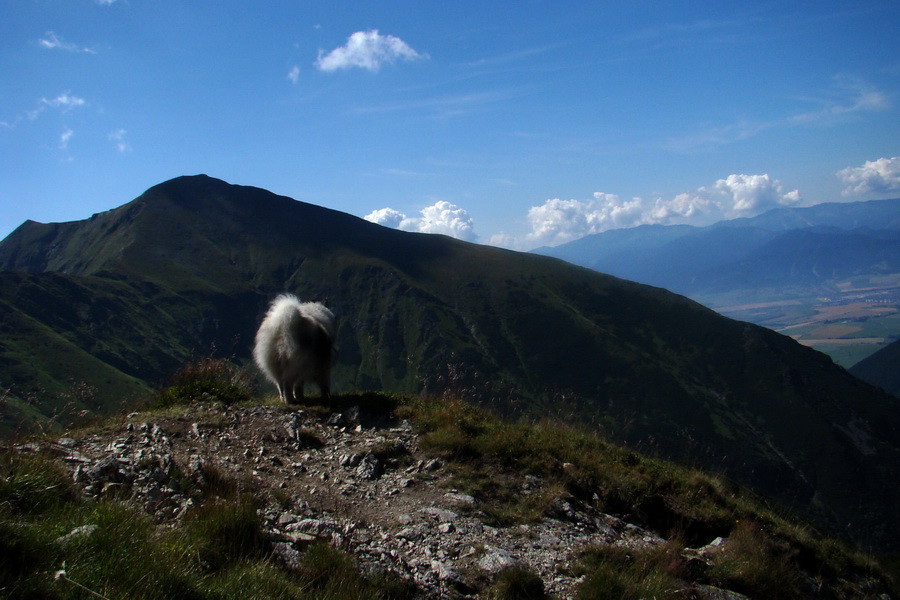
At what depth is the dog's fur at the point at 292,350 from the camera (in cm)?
1143

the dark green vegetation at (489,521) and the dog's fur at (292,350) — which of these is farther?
the dog's fur at (292,350)

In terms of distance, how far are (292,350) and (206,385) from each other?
1.93 metres

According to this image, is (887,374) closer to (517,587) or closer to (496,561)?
(496,561)

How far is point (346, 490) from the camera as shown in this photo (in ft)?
24.6

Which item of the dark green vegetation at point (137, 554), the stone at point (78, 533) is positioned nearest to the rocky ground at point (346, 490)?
the dark green vegetation at point (137, 554)

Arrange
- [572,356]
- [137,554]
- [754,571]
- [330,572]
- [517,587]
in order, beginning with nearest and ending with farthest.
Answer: [137,554] < [330,572] < [517,587] < [754,571] < [572,356]

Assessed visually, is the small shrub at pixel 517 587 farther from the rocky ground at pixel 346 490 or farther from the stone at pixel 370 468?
the stone at pixel 370 468

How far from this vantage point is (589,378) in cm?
14175

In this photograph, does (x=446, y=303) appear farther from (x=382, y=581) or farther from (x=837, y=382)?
(x=382, y=581)

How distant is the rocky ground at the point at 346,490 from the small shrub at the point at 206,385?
0.88 m

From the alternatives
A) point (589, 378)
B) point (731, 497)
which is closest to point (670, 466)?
point (731, 497)

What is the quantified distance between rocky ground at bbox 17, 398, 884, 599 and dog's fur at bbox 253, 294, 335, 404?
1.48m

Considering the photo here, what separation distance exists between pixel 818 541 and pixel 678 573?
4367mm

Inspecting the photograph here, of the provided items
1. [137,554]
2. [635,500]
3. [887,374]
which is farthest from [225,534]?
[887,374]
